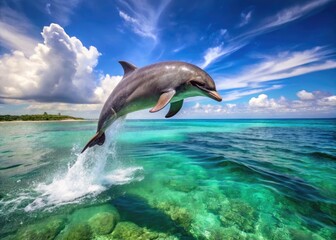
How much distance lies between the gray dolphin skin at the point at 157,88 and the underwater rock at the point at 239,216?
2.81 m

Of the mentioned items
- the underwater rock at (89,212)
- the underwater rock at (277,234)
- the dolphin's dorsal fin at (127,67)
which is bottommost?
the underwater rock at (277,234)

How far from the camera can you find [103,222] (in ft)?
14.2

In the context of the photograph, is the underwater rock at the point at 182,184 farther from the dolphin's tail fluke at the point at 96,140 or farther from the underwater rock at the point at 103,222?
the dolphin's tail fluke at the point at 96,140

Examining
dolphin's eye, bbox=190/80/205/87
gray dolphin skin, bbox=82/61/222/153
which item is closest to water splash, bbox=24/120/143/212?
gray dolphin skin, bbox=82/61/222/153

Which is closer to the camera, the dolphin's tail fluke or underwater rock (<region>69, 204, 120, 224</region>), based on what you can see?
underwater rock (<region>69, 204, 120, 224</region>)

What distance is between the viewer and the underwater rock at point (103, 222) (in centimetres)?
409

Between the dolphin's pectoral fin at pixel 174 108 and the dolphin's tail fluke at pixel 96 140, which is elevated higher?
the dolphin's pectoral fin at pixel 174 108

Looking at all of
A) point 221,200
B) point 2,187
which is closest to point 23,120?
point 2,187

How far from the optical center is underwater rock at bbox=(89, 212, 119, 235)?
13.4ft

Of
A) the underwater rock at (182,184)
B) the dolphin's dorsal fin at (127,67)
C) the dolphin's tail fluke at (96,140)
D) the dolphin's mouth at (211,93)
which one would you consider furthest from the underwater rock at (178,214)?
the dolphin's dorsal fin at (127,67)

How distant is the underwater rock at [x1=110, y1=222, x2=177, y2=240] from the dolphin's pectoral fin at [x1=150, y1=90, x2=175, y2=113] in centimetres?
255

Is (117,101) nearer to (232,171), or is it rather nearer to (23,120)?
(232,171)

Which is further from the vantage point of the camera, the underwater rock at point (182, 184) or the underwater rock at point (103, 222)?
the underwater rock at point (182, 184)

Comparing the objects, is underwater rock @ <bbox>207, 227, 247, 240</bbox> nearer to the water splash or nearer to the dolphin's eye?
the dolphin's eye
